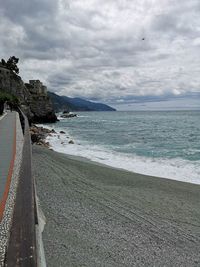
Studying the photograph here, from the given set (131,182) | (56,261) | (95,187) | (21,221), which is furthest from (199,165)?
(21,221)

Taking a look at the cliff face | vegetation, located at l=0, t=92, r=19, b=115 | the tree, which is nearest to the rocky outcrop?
vegetation, located at l=0, t=92, r=19, b=115

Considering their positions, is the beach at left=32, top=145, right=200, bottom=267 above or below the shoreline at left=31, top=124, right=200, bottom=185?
above

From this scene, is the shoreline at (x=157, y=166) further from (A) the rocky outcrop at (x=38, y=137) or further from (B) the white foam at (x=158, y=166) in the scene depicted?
(A) the rocky outcrop at (x=38, y=137)

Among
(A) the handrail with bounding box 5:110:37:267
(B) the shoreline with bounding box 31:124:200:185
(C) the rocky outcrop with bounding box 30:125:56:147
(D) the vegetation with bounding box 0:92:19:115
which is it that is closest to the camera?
(A) the handrail with bounding box 5:110:37:267

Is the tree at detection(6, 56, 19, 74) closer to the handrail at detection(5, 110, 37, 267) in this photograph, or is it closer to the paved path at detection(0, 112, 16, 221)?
the paved path at detection(0, 112, 16, 221)

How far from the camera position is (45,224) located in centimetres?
509

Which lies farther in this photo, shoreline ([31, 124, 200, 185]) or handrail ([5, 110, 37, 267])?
shoreline ([31, 124, 200, 185])

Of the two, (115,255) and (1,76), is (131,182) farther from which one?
(1,76)

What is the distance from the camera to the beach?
4.32 m

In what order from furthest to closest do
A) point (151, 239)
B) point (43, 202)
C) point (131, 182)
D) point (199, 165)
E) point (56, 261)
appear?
point (199, 165) < point (131, 182) < point (43, 202) < point (151, 239) < point (56, 261)

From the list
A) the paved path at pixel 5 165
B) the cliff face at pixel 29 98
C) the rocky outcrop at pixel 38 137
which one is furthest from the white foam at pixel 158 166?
the cliff face at pixel 29 98

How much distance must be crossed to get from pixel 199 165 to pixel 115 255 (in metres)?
13.7

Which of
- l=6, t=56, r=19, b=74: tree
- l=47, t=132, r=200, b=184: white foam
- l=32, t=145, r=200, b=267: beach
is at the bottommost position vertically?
l=47, t=132, r=200, b=184: white foam

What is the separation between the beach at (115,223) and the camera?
4.32m
